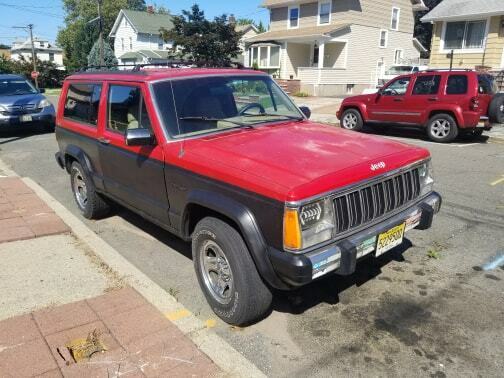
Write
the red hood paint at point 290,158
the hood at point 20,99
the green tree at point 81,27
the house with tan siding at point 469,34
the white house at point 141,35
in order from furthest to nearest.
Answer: the green tree at point 81,27 < the white house at point 141,35 < the house with tan siding at point 469,34 < the hood at point 20,99 < the red hood paint at point 290,158

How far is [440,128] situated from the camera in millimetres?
11305

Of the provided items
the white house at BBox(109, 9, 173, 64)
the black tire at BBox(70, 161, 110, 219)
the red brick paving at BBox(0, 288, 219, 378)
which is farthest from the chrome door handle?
the white house at BBox(109, 9, 173, 64)

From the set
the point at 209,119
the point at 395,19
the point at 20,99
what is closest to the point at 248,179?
the point at 209,119

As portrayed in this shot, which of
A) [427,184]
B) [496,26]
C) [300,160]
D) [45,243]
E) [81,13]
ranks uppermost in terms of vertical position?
[81,13]

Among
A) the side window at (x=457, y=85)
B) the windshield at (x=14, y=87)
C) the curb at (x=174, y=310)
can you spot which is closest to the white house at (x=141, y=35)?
the windshield at (x=14, y=87)

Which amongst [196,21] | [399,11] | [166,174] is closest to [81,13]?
[196,21]

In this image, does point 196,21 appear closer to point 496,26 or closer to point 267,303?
point 496,26

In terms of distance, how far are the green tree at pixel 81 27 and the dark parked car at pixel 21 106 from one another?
1656 inches

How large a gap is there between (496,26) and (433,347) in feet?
79.8

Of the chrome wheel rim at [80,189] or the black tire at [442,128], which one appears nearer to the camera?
the chrome wheel rim at [80,189]

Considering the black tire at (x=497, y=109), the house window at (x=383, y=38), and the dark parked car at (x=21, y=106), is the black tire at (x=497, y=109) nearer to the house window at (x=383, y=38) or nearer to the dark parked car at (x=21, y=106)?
the dark parked car at (x=21, y=106)

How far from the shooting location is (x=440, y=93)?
11102mm

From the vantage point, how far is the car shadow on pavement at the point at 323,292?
12.2 feet

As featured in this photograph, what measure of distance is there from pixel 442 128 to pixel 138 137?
374 inches
